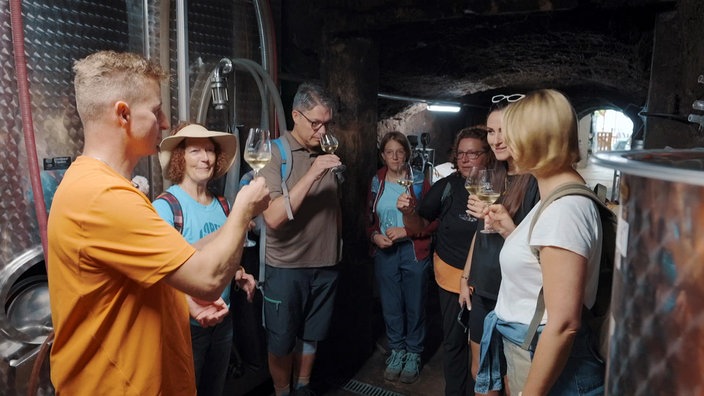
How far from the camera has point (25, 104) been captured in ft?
6.70

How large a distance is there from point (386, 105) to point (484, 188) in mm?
3978

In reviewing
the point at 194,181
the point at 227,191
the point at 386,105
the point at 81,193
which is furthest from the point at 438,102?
the point at 81,193

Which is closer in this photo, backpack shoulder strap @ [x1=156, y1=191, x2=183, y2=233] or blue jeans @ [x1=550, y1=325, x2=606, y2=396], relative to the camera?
blue jeans @ [x1=550, y1=325, x2=606, y2=396]

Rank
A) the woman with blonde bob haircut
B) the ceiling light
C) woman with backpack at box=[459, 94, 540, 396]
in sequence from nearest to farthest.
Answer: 1. the woman with blonde bob haircut
2. woman with backpack at box=[459, 94, 540, 396]
3. the ceiling light

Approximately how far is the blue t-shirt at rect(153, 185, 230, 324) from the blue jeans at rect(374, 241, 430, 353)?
67.1 inches

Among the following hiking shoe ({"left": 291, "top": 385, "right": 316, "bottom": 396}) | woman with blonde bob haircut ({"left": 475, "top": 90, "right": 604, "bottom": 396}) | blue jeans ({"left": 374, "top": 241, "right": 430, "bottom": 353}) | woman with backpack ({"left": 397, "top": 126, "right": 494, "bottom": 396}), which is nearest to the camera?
woman with blonde bob haircut ({"left": 475, "top": 90, "right": 604, "bottom": 396})

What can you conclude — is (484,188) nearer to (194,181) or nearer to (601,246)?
(601,246)

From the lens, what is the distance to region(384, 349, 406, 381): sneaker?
12.2 feet

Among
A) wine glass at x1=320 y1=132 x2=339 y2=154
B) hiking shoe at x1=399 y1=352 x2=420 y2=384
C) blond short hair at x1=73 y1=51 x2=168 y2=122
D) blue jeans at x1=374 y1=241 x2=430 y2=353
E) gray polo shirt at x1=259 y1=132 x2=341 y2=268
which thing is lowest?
hiking shoe at x1=399 y1=352 x2=420 y2=384

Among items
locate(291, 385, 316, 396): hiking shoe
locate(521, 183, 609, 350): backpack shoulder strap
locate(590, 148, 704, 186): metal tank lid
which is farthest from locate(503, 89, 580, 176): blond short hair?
locate(291, 385, 316, 396): hiking shoe

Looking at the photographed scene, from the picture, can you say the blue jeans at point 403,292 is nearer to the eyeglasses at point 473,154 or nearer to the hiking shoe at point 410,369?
the hiking shoe at point 410,369

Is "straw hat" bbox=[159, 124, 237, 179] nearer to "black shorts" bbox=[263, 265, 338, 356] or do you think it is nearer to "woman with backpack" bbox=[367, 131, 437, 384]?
"black shorts" bbox=[263, 265, 338, 356]

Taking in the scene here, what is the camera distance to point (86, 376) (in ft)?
4.67

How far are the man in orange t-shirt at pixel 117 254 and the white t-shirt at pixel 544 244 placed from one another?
38.8 inches
